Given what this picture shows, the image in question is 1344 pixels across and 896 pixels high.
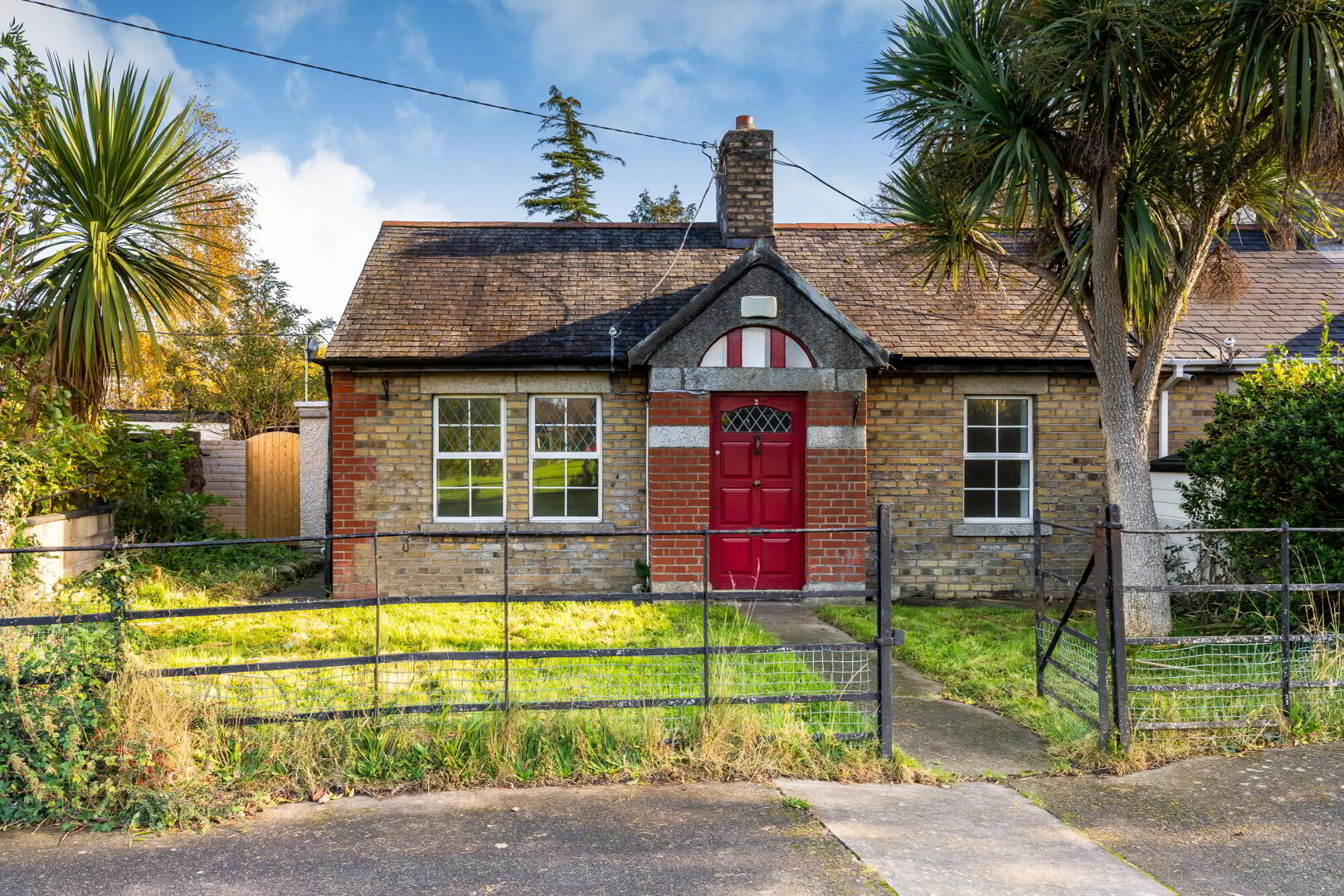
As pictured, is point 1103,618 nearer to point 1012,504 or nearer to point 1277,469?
point 1277,469

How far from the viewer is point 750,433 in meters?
10.4

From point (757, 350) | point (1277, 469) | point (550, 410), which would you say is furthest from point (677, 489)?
point (1277, 469)

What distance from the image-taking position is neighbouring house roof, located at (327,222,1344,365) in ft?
35.3

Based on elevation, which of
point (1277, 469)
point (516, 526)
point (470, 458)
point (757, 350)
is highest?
point (757, 350)

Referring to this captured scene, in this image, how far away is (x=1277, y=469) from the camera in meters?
7.64

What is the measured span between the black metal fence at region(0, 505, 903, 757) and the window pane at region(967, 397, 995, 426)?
5.60 meters

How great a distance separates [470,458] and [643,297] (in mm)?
3075

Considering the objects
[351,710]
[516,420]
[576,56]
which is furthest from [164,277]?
[576,56]

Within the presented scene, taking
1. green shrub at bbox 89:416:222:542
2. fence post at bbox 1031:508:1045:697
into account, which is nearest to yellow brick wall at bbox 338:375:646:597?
green shrub at bbox 89:416:222:542

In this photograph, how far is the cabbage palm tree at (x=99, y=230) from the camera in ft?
25.6

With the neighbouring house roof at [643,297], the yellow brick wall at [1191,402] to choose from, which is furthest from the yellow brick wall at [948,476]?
the yellow brick wall at [1191,402]

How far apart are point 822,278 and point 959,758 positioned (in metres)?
8.19

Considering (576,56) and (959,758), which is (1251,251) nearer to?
(576,56)

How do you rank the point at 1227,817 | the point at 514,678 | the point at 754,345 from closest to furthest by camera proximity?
1. the point at 1227,817
2. the point at 514,678
3. the point at 754,345
